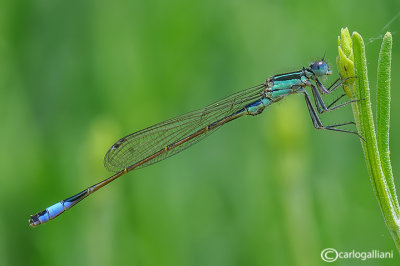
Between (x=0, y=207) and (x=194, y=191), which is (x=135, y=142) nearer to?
(x=194, y=191)

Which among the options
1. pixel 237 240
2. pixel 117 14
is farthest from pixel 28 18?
pixel 237 240

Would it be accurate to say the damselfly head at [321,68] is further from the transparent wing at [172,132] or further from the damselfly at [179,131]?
the transparent wing at [172,132]

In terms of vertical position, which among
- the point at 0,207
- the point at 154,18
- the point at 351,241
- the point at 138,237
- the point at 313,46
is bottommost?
the point at 351,241
